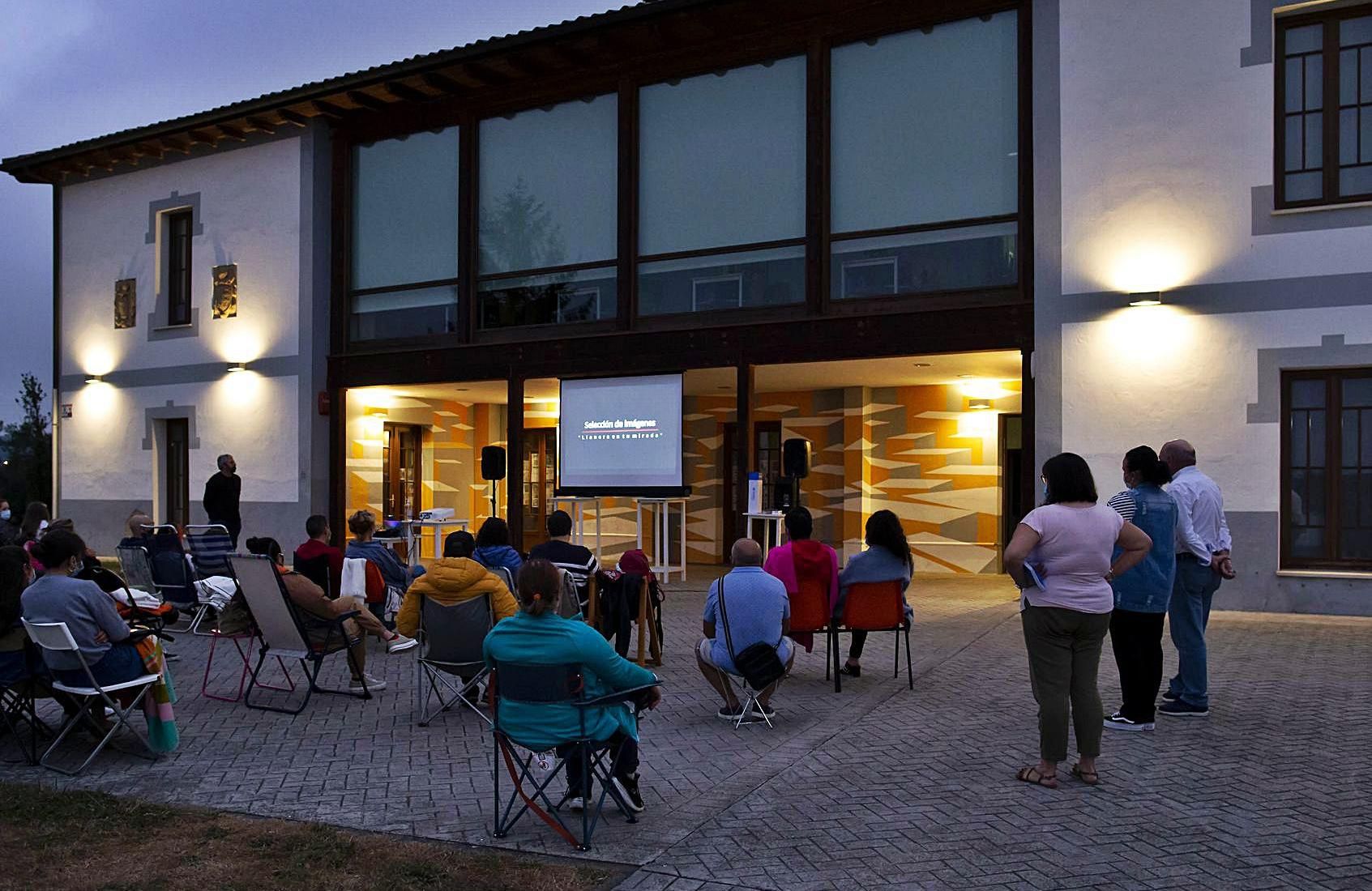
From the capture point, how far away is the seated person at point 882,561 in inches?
278

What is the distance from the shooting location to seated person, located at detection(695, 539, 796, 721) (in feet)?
19.5

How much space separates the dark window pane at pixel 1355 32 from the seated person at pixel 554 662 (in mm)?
9789

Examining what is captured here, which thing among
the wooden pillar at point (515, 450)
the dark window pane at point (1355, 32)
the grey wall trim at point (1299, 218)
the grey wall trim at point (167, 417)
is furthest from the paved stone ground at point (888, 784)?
the grey wall trim at point (167, 417)

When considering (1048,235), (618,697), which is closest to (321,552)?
(618,697)

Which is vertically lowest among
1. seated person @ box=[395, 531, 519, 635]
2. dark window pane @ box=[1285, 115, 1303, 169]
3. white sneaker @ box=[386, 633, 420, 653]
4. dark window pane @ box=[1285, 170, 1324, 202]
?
white sneaker @ box=[386, 633, 420, 653]

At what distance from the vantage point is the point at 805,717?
6367mm

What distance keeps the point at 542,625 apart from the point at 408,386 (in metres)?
12.1

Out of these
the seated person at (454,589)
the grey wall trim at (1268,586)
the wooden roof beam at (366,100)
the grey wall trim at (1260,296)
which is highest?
the wooden roof beam at (366,100)

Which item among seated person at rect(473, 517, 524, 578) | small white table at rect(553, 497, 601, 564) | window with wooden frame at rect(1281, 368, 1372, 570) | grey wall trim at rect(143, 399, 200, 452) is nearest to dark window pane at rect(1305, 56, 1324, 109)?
window with wooden frame at rect(1281, 368, 1372, 570)

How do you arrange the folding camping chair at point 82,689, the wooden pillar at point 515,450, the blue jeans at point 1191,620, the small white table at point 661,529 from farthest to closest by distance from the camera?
the wooden pillar at point 515,450 → the small white table at point 661,529 → the blue jeans at point 1191,620 → the folding camping chair at point 82,689

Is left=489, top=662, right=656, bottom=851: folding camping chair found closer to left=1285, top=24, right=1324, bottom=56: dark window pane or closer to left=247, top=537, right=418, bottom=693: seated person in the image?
left=247, top=537, right=418, bottom=693: seated person

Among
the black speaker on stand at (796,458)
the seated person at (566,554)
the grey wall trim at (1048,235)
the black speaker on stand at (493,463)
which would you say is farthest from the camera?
the black speaker on stand at (493,463)

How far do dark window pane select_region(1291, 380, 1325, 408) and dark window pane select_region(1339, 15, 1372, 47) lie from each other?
3.17 metres

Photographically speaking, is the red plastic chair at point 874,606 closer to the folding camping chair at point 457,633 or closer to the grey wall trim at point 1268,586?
the folding camping chair at point 457,633
